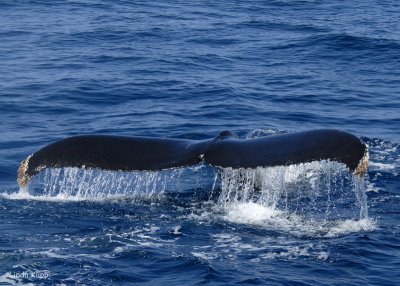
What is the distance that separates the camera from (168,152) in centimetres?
1084

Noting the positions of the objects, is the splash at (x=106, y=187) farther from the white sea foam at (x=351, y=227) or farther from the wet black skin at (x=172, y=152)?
the white sea foam at (x=351, y=227)

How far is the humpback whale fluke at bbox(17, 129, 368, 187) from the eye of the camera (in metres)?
9.95

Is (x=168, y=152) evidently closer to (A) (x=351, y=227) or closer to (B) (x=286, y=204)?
(B) (x=286, y=204)

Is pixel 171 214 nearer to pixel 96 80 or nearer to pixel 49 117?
pixel 49 117

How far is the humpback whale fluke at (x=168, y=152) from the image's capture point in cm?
995

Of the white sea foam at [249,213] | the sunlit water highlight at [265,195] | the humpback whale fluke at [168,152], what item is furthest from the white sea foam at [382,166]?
the humpback whale fluke at [168,152]

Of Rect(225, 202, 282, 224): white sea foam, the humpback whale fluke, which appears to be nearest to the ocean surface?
Rect(225, 202, 282, 224): white sea foam

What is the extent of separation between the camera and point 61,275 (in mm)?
9992

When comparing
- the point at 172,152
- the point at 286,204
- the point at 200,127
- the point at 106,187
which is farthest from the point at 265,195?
the point at 200,127

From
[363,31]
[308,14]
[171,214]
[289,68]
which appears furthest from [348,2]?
[171,214]

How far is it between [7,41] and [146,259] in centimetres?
1832

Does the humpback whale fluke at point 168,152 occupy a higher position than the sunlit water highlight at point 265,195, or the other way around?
the humpback whale fluke at point 168,152

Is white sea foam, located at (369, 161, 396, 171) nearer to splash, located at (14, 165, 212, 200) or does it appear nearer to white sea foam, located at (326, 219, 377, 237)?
splash, located at (14, 165, 212, 200)

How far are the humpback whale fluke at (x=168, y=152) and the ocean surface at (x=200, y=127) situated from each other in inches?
9.6
